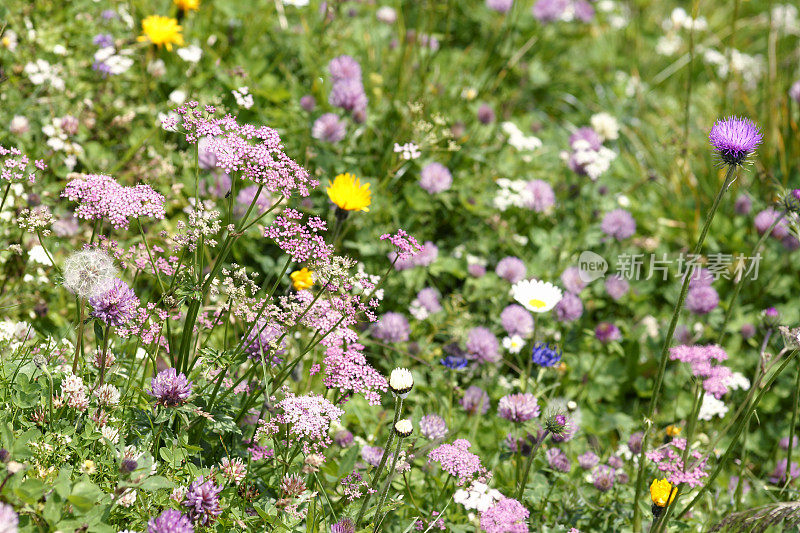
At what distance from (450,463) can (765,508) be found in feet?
2.44

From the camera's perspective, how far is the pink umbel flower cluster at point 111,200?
1.79 metres

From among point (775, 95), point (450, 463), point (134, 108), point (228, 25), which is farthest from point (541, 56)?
point (450, 463)

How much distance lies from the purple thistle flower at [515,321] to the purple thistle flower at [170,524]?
5.20 feet

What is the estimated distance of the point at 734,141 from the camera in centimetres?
183

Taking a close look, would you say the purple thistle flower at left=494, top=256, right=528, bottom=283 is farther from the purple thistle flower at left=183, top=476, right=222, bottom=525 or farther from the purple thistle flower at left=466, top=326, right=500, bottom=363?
the purple thistle flower at left=183, top=476, right=222, bottom=525

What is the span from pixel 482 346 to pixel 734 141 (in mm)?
1224

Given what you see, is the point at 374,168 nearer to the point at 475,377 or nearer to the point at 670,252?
the point at 475,377

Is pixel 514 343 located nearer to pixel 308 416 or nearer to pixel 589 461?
pixel 589 461

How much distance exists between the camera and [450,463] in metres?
1.98

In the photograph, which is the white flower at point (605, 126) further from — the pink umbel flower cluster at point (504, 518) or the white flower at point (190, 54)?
the pink umbel flower cluster at point (504, 518)

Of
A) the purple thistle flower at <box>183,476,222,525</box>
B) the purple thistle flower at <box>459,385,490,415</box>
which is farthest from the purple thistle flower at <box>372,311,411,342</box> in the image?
the purple thistle flower at <box>183,476,222,525</box>

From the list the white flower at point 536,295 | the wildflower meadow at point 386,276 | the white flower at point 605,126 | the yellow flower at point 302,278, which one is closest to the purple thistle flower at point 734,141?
the wildflower meadow at point 386,276

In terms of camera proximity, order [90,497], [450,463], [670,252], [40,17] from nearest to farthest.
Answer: [90,497], [450,463], [40,17], [670,252]

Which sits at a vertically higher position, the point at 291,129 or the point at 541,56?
the point at 541,56
